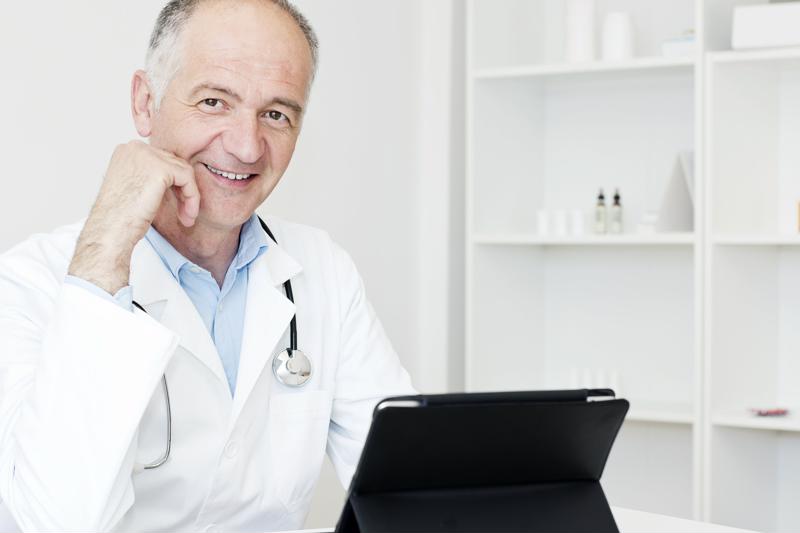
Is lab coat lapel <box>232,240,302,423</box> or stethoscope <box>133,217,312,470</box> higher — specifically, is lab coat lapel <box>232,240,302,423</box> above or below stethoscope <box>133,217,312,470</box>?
above

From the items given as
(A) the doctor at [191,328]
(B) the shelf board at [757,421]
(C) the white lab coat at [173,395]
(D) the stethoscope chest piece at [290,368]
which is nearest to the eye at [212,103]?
(A) the doctor at [191,328]

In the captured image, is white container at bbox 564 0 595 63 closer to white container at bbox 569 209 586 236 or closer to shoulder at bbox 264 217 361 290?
white container at bbox 569 209 586 236

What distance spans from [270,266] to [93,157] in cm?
56

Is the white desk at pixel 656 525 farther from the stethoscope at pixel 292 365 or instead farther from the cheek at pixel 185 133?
the cheek at pixel 185 133

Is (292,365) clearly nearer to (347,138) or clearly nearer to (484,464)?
(484,464)

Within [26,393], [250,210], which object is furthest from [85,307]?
[250,210]

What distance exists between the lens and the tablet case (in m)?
0.89

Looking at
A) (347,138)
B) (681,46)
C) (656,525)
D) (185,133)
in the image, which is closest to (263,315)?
(185,133)

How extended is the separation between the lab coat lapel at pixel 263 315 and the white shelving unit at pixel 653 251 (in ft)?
4.12

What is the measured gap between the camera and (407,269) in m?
3.02

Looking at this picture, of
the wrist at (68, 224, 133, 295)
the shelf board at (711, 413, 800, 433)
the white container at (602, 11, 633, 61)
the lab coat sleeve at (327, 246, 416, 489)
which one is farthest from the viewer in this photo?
the white container at (602, 11, 633, 61)

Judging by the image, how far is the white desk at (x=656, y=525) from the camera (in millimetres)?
1260

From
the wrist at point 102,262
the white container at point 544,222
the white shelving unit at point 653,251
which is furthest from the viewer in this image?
the white container at point 544,222

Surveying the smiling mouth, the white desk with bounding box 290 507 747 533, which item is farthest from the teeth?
the white desk with bounding box 290 507 747 533
